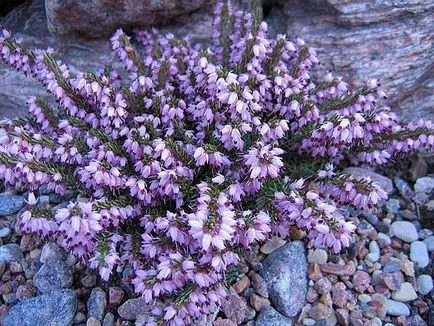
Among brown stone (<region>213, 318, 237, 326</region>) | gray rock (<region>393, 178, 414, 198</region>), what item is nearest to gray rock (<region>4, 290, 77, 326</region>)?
brown stone (<region>213, 318, 237, 326</region>)

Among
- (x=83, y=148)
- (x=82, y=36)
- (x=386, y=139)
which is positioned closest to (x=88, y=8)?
(x=82, y=36)

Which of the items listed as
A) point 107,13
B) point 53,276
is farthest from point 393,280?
point 107,13

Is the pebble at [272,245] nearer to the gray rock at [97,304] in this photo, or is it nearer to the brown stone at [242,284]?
the brown stone at [242,284]

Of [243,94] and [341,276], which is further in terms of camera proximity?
[341,276]

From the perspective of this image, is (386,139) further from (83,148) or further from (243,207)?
(83,148)

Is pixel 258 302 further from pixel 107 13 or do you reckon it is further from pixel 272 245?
pixel 107 13

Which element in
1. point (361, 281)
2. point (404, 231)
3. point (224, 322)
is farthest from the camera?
point (404, 231)

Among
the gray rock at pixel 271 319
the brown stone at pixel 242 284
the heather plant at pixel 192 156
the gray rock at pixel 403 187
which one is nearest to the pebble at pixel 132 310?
the heather plant at pixel 192 156
